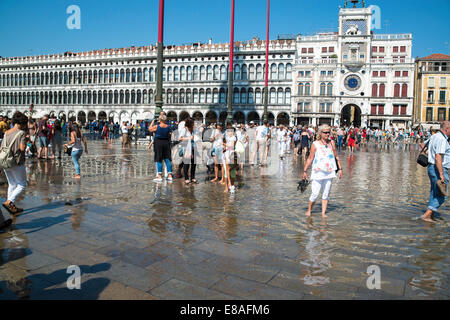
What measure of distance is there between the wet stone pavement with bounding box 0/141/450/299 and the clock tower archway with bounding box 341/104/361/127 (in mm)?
50200

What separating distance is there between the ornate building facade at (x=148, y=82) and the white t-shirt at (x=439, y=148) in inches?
2048

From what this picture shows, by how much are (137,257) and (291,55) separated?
189 ft

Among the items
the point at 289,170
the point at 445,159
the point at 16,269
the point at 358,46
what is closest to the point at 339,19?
the point at 358,46

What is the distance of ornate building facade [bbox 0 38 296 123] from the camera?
58875 mm

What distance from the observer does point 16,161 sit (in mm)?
5668

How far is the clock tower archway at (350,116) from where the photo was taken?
2183 inches

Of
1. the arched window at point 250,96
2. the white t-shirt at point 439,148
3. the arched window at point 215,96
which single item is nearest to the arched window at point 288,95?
the arched window at point 250,96

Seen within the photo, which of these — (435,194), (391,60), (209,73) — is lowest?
(435,194)

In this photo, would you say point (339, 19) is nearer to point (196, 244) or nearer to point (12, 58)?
point (196, 244)

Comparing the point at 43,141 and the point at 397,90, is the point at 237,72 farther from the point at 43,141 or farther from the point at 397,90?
the point at 43,141

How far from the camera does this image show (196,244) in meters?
4.55

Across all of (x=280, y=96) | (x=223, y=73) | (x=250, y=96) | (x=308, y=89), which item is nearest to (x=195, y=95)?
(x=223, y=73)

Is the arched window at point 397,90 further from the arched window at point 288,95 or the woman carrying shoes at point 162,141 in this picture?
the woman carrying shoes at point 162,141

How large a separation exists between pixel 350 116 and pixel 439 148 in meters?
56.4
